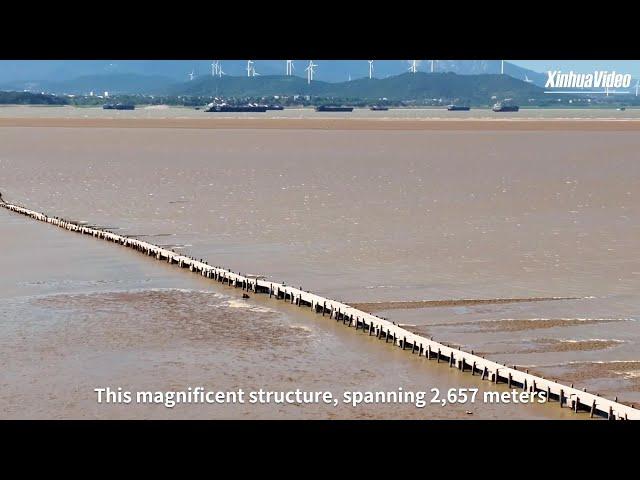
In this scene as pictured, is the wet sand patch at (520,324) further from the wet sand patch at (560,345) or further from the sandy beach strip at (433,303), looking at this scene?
the sandy beach strip at (433,303)

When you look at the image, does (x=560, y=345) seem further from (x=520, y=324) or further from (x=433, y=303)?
(x=433, y=303)

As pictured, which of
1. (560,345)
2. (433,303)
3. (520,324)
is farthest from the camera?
(433,303)

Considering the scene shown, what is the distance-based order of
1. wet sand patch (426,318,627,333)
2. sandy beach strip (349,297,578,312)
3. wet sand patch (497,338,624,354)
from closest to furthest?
1. wet sand patch (497,338,624,354)
2. wet sand patch (426,318,627,333)
3. sandy beach strip (349,297,578,312)

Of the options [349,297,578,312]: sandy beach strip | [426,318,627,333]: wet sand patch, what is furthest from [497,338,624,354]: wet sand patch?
[349,297,578,312]: sandy beach strip

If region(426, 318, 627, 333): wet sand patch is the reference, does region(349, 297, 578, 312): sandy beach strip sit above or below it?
below

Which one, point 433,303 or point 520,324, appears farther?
point 433,303

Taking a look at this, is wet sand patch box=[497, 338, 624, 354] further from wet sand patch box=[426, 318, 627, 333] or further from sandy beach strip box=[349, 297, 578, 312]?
sandy beach strip box=[349, 297, 578, 312]

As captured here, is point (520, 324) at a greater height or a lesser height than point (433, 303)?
greater

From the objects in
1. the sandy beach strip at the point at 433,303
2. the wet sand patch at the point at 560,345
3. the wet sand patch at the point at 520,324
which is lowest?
the sandy beach strip at the point at 433,303

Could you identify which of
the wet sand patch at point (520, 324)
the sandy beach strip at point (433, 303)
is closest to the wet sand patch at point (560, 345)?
the wet sand patch at point (520, 324)

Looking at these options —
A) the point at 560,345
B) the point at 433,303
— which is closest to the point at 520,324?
the point at 560,345

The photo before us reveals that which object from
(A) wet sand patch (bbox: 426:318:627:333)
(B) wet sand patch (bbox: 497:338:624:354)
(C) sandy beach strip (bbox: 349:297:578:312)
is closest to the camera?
(B) wet sand patch (bbox: 497:338:624:354)

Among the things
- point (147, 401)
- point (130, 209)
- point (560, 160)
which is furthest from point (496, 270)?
point (560, 160)
